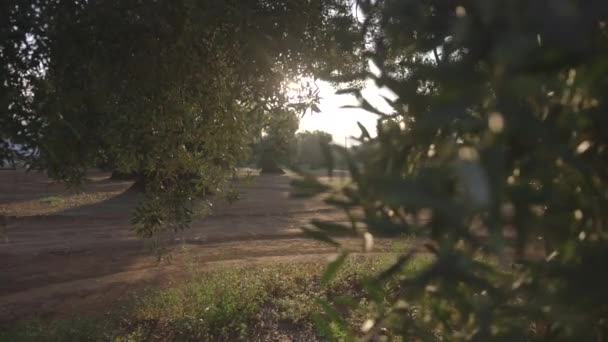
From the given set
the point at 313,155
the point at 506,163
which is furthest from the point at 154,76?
the point at 506,163

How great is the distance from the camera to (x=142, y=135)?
217 inches

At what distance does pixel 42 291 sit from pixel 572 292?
33.9ft

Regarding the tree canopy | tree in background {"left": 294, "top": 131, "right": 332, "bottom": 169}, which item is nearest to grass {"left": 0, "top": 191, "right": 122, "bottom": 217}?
the tree canopy

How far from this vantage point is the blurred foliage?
108cm

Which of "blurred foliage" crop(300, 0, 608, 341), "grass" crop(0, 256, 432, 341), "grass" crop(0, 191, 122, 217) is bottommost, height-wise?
"grass" crop(0, 256, 432, 341)

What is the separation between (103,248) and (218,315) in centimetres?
720

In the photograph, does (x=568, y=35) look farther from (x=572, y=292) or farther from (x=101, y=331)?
(x=101, y=331)

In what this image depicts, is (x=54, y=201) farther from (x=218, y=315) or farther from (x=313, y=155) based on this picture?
(x=313, y=155)

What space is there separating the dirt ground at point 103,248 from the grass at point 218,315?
0.81m

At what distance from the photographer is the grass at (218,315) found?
771cm

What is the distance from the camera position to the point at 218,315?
320 inches

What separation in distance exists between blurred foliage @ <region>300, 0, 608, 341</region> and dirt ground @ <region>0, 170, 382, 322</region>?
470 centimetres

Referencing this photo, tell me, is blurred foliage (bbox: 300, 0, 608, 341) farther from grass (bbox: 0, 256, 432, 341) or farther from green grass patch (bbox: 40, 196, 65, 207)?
green grass patch (bbox: 40, 196, 65, 207)

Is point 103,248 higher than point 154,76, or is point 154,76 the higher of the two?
point 154,76
